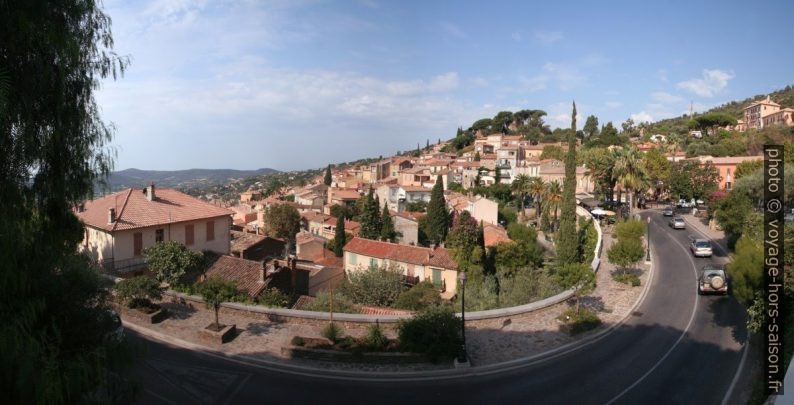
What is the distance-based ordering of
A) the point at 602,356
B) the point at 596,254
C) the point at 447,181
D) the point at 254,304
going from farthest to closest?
the point at 447,181 → the point at 596,254 → the point at 254,304 → the point at 602,356

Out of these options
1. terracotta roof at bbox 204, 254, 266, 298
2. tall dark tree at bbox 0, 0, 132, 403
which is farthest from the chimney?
tall dark tree at bbox 0, 0, 132, 403

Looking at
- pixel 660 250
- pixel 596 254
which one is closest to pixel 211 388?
pixel 596 254

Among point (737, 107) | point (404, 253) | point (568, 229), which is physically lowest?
point (404, 253)

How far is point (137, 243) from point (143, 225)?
3.26 feet

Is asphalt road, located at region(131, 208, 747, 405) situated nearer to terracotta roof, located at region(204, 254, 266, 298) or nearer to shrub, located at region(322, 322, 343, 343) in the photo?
shrub, located at region(322, 322, 343, 343)

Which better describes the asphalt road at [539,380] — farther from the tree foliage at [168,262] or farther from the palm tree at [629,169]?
the palm tree at [629,169]

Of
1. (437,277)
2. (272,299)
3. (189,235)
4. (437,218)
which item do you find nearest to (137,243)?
(189,235)

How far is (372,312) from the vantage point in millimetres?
18453

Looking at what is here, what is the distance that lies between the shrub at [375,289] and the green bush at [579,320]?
9.76 m

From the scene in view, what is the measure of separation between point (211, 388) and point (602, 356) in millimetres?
11570

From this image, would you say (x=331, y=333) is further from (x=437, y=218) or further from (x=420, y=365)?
(x=437, y=218)

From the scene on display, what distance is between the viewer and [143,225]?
23.7 metres

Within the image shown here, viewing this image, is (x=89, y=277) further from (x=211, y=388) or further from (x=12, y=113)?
(x=211, y=388)

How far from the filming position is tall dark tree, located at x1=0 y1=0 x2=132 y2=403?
561 centimetres
